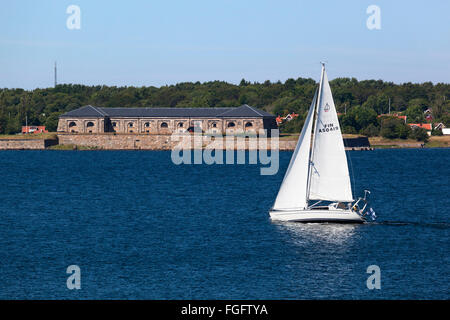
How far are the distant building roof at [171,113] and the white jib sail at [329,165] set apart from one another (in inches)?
4975

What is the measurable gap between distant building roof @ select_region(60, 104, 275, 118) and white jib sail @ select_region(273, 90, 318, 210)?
412 ft

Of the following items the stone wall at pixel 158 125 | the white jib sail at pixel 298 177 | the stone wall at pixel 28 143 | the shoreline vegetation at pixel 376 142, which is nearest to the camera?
the white jib sail at pixel 298 177

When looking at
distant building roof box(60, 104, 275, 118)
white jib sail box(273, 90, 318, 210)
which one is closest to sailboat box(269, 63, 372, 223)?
white jib sail box(273, 90, 318, 210)

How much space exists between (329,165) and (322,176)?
823 millimetres

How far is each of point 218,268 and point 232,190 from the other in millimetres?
41325

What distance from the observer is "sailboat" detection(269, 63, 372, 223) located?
155 feet

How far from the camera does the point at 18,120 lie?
19875 centimetres

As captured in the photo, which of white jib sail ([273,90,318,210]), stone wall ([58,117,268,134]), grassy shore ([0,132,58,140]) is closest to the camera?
white jib sail ([273,90,318,210])

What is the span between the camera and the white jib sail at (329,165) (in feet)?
156

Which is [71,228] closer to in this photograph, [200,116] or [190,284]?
[190,284]

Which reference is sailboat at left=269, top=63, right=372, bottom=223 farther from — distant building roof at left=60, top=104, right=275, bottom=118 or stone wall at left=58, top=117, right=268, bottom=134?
distant building roof at left=60, top=104, right=275, bottom=118

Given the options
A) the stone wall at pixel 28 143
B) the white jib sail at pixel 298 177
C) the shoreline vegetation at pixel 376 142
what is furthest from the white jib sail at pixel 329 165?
the stone wall at pixel 28 143

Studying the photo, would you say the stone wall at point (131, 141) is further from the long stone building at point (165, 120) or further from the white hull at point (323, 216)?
the white hull at point (323, 216)
